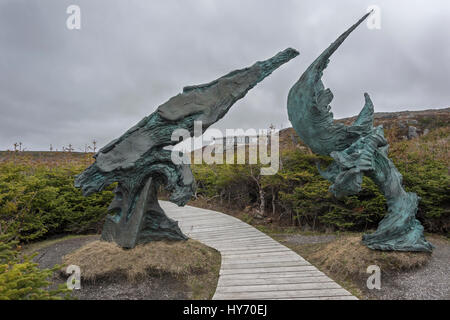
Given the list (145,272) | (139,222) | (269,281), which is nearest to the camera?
(269,281)

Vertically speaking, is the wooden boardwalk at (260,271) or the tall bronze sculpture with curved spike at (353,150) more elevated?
the tall bronze sculpture with curved spike at (353,150)

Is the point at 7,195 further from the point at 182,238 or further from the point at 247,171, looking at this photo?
the point at 247,171

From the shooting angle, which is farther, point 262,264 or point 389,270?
point 262,264

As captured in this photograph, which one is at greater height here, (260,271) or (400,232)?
(400,232)

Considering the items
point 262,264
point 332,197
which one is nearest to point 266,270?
point 262,264

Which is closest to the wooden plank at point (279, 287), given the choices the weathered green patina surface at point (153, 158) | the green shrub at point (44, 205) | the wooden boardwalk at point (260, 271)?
the wooden boardwalk at point (260, 271)

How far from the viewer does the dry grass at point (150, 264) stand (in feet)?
13.4

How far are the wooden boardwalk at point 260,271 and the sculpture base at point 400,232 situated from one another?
1258 mm

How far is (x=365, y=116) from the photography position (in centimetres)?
491

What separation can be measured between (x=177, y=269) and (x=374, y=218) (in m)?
5.32

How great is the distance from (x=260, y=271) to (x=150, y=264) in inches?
65.4

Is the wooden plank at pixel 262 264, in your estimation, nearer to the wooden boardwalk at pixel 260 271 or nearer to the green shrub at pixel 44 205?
the wooden boardwalk at pixel 260 271

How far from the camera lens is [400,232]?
15.3 ft

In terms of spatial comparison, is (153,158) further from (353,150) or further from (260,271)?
(353,150)
